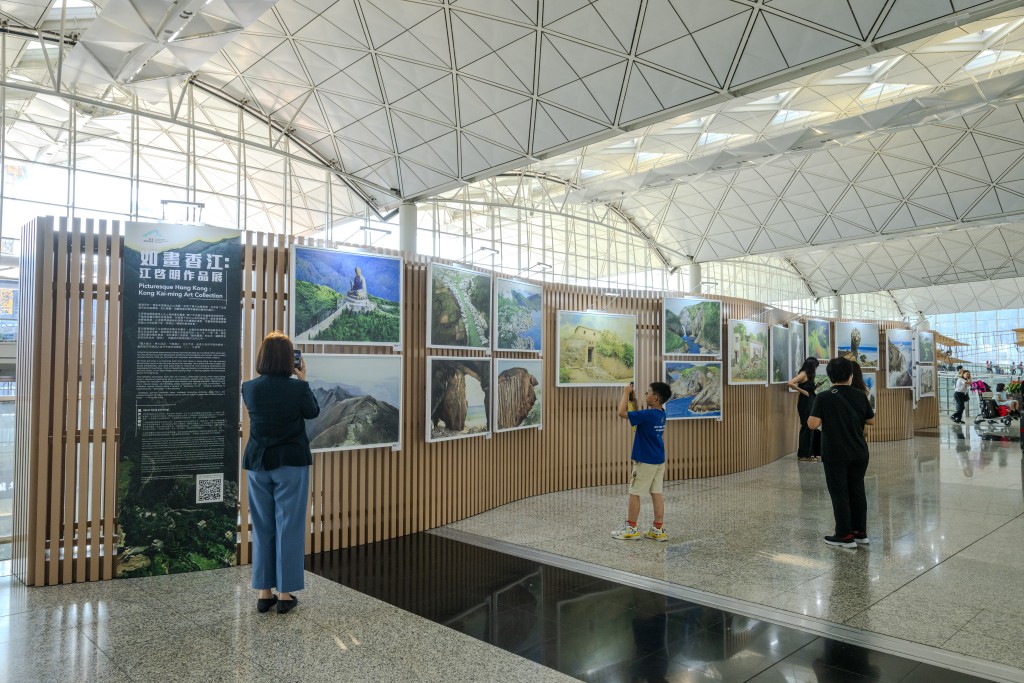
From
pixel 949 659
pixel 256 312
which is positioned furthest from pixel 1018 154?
pixel 256 312

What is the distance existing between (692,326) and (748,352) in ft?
6.48

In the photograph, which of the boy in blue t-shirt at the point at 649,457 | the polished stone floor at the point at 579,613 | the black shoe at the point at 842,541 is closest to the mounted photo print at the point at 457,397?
the polished stone floor at the point at 579,613

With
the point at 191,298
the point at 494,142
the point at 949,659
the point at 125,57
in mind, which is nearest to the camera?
the point at 949,659

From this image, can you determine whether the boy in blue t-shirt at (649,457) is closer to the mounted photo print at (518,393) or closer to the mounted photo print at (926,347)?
the mounted photo print at (518,393)

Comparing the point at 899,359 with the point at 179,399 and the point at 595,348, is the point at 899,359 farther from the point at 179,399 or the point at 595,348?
the point at 179,399

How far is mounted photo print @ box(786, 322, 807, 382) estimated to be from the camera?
52.0 ft

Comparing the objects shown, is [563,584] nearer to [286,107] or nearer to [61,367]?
[61,367]

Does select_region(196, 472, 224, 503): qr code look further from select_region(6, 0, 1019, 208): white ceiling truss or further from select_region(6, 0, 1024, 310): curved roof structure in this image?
select_region(6, 0, 1024, 310): curved roof structure

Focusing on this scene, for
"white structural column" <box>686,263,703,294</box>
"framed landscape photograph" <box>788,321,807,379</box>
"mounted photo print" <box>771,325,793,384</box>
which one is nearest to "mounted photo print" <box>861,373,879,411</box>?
"framed landscape photograph" <box>788,321,807,379</box>

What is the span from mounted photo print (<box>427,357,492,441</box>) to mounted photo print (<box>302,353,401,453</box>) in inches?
21.8

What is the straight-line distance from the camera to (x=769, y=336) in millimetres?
14500

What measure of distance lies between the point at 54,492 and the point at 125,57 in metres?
11.3

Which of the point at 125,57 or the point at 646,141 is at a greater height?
the point at 646,141

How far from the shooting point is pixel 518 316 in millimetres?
9969
